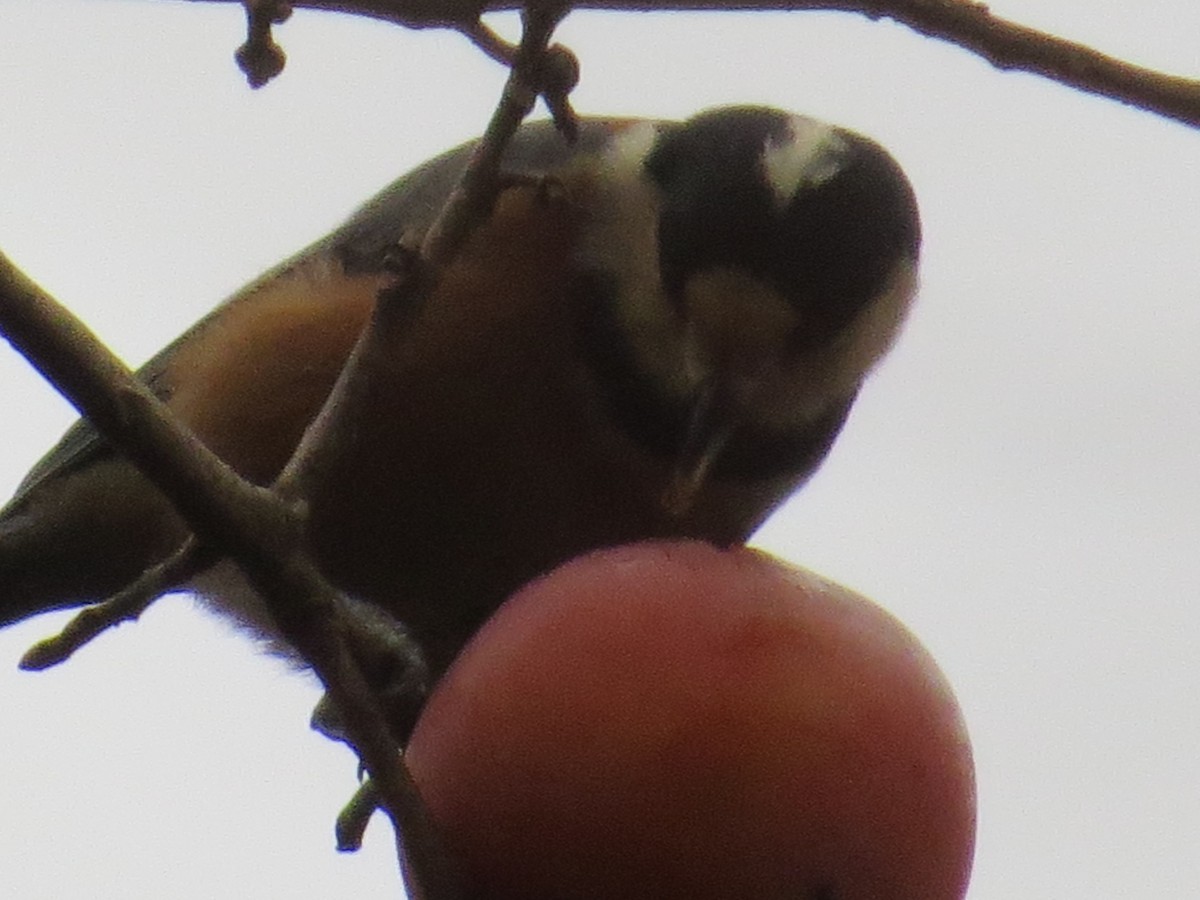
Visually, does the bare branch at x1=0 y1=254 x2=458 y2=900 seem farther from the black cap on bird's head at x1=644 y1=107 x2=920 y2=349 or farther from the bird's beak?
the black cap on bird's head at x1=644 y1=107 x2=920 y2=349

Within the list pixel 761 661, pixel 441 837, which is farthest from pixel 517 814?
pixel 761 661

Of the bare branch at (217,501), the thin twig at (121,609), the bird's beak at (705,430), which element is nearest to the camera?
the bare branch at (217,501)

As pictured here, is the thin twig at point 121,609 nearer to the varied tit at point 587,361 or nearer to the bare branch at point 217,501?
the bare branch at point 217,501

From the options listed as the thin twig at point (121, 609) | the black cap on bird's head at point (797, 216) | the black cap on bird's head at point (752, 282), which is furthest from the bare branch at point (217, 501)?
the black cap on bird's head at point (797, 216)

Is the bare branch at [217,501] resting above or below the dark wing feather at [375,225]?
below

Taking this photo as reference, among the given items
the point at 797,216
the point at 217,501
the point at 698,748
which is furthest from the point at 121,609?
the point at 797,216

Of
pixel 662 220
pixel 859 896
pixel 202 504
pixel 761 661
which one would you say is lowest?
pixel 859 896

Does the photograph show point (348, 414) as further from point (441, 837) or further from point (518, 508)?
point (518, 508)
